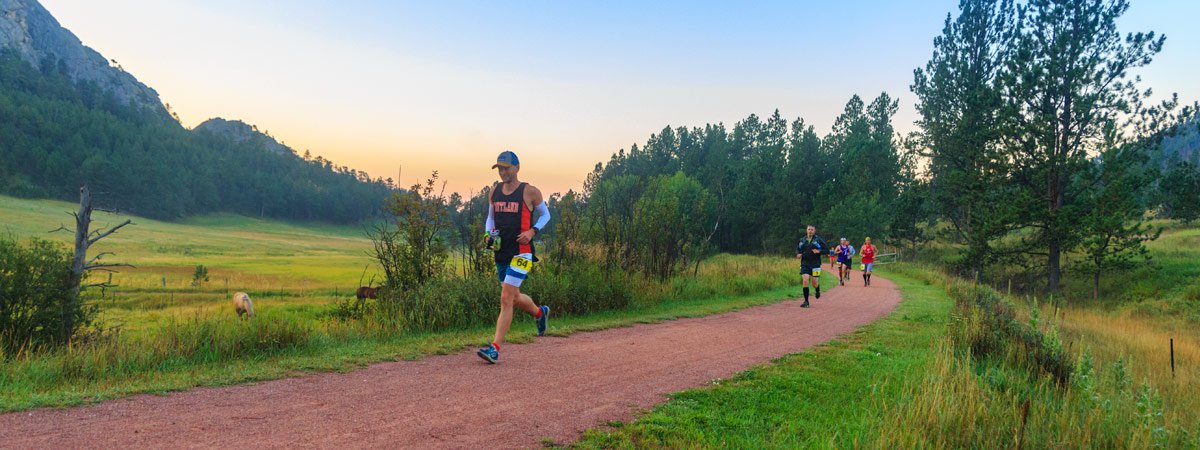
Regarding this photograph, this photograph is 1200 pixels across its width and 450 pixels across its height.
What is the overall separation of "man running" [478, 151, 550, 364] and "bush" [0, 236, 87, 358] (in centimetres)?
624

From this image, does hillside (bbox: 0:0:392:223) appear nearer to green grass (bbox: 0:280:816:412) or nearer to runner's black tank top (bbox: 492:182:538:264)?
green grass (bbox: 0:280:816:412)

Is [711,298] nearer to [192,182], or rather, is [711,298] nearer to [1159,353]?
[1159,353]

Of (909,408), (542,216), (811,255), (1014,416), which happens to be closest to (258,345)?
(542,216)

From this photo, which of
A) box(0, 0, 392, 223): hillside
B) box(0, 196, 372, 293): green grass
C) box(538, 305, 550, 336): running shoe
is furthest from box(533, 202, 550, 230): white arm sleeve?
box(0, 0, 392, 223): hillside

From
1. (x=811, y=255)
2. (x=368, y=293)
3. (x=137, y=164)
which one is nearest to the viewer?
(x=368, y=293)

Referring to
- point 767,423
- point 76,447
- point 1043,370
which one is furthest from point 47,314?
point 1043,370

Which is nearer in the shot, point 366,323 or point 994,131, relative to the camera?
point 366,323

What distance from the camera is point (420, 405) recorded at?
15.8 feet

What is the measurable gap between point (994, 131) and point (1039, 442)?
3344 cm

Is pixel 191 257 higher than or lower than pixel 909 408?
lower

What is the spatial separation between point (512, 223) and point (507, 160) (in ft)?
2.37

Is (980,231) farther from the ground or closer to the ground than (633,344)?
farther from the ground

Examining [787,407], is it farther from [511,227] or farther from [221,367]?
[221,367]

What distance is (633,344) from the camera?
26.9 ft
